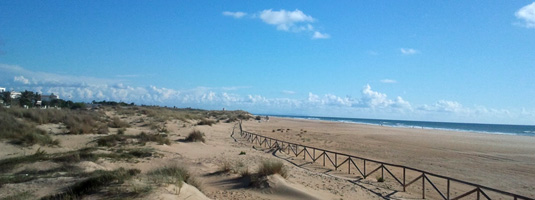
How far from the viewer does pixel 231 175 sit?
41.8 feet

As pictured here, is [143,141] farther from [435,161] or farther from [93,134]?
[435,161]

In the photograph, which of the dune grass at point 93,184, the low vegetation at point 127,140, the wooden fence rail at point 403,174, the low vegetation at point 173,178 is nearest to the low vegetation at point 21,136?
the low vegetation at point 127,140

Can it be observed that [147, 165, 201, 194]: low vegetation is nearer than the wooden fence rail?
Yes

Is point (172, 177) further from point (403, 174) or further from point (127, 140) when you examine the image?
point (127, 140)

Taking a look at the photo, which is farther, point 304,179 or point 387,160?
point 387,160

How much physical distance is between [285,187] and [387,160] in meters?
14.2

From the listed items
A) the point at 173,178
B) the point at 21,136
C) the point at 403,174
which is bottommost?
the point at 403,174

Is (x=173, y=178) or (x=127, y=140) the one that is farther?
(x=127, y=140)

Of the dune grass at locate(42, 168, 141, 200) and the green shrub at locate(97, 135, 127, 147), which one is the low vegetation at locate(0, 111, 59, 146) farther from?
the dune grass at locate(42, 168, 141, 200)

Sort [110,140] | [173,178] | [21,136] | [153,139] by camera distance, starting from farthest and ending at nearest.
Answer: [153,139]
[110,140]
[21,136]
[173,178]

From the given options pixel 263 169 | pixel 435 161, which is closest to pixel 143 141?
pixel 263 169

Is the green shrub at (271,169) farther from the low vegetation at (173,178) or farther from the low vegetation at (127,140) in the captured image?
the low vegetation at (127,140)

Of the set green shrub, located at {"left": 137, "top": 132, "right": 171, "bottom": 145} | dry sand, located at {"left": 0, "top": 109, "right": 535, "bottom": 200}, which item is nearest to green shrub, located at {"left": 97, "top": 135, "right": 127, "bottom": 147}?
dry sand, located at {"left": 0, "top": 109, "right": 535, "bottom": 200}

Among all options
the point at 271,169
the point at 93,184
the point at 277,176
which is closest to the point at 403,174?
the point at 277,176
